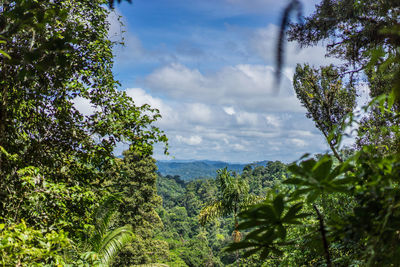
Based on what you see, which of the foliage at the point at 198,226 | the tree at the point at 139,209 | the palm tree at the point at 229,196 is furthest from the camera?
the foliage at the point at 198,226

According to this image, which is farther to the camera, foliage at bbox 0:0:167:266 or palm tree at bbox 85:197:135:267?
palm tree at bbox 85:197:135:267

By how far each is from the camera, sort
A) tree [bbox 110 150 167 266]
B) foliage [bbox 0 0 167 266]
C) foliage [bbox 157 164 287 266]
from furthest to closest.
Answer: foliage [bbox 157 164 287 266] < tree [bbox 110 150 167 266] < foliage [bbox 0 0 167 266]

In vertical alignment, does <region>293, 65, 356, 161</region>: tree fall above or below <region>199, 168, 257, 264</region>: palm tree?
above

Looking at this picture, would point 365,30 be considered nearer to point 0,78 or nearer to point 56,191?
point 56,191

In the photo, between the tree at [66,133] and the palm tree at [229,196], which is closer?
the tree at [66,133]

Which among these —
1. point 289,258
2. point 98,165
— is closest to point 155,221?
point 289,258

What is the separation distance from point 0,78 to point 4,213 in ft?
5.77

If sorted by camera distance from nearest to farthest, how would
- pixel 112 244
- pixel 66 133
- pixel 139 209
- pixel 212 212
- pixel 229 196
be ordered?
pixel 66 133 → pixel 112 244 → pixel 229 196 → pixel 212 212 → pixel 139 209

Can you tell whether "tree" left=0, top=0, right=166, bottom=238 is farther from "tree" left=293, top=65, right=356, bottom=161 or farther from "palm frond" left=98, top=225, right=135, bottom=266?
"tree" left=293, top=65, right=356, bottom=161

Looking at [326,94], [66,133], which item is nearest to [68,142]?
[66,133]

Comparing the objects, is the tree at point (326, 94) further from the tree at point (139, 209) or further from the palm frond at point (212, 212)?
the tree at point (139, 209)

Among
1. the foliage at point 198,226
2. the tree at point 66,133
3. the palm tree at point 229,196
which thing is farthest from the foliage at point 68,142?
the foliage at point 198,226

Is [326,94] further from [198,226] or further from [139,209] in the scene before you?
[198,226]

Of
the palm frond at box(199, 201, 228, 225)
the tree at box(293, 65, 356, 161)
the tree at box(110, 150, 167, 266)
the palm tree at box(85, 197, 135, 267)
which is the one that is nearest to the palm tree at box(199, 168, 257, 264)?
the palm frond at box(199, 201, 228, 225)
